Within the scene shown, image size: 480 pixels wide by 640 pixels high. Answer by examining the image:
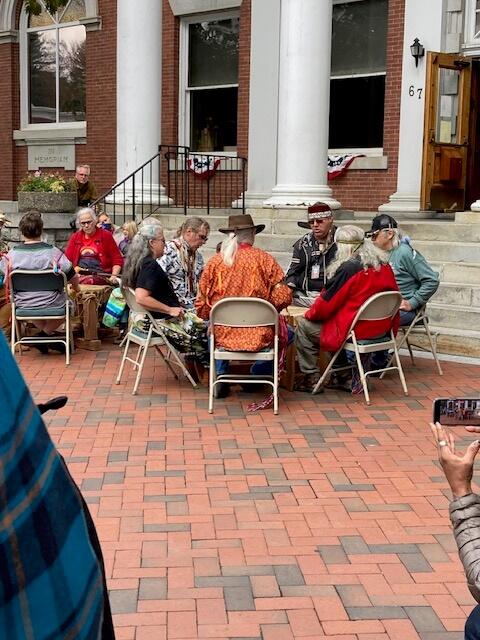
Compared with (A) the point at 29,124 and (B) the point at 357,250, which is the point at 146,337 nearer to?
(B) the point at 357,250

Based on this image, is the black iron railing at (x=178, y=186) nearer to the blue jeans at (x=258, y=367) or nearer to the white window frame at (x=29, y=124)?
the white window frame at (x=29, y=124)

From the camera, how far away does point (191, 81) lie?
15.5m

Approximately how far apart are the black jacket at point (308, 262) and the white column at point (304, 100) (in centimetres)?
322

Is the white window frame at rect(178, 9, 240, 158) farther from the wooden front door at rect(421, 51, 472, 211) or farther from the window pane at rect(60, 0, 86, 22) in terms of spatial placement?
the wooden front door at rect(421, 51, 472, 211)

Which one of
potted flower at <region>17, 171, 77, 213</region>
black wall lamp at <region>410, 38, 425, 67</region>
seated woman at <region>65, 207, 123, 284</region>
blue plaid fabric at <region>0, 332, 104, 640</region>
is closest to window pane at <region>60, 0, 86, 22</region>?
potted flower at <region>17, 171, 77, 213</region>

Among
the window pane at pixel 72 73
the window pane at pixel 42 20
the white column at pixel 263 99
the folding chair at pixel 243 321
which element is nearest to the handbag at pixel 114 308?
the folding chair at pixel 243 321

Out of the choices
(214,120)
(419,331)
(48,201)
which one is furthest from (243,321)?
(214,120)

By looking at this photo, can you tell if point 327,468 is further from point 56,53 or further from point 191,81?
point 56,53

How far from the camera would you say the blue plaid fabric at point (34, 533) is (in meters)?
0.91

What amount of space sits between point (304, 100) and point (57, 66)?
28.3 ft

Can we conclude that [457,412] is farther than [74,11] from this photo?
No

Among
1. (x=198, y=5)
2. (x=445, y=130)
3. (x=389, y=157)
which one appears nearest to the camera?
(x=445, y=130)

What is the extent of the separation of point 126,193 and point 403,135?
4326 millimetres

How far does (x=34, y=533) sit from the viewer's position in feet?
3.03
